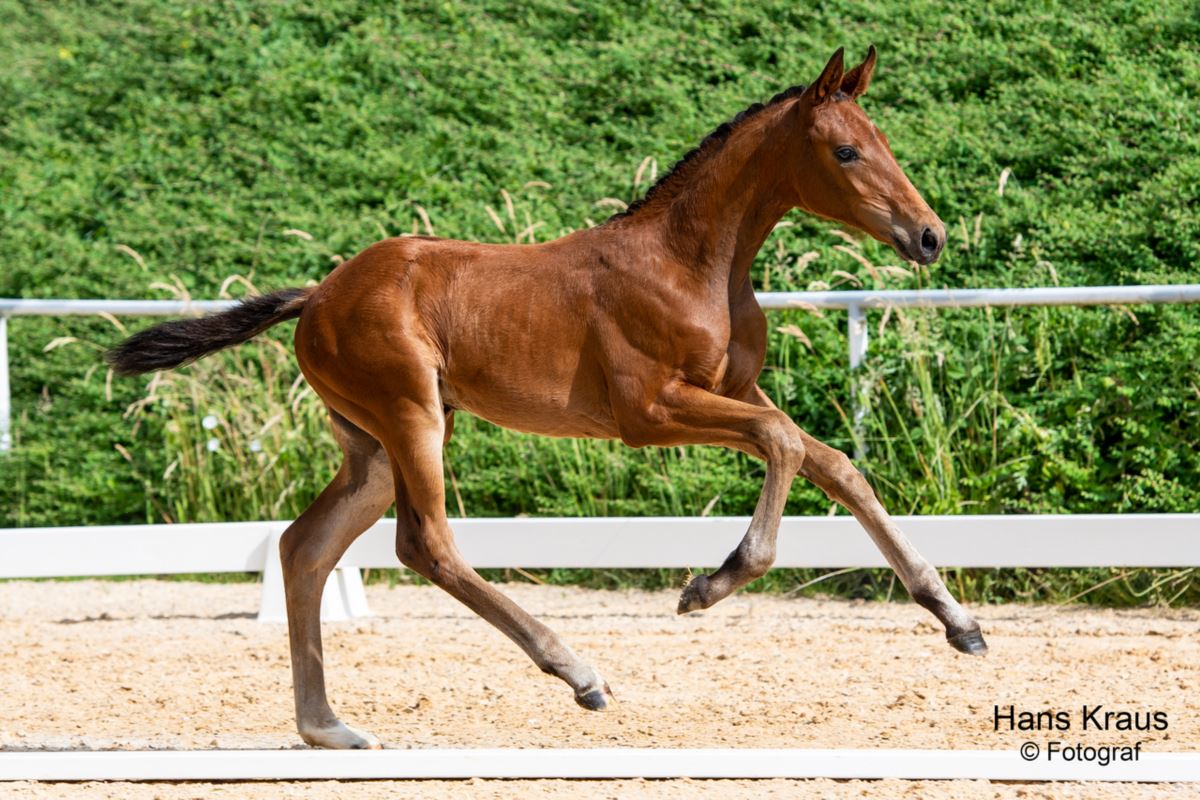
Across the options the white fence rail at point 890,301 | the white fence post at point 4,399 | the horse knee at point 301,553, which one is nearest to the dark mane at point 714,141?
the horse knee at point 301,553

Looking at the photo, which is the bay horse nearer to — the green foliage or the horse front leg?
the horse front leg

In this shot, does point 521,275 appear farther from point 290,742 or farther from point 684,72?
point 684,72

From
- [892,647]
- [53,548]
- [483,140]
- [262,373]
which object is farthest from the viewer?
[483,140]

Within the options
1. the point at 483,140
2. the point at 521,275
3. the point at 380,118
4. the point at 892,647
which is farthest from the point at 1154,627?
the point at 380,118

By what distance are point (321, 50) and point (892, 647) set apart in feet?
24.0

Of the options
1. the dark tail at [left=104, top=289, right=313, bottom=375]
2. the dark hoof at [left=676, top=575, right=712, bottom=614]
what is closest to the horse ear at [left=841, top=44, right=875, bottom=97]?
the dark hoof at [left=676, top=575, right=712, bottom=614]

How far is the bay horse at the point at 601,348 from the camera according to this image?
454 centimetres

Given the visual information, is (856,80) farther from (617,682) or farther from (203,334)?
(617,682)

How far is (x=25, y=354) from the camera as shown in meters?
10.2

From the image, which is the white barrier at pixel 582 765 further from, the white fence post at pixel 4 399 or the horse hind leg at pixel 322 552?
the white fence post at pixel 4 399

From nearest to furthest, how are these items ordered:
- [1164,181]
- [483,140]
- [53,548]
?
[53,548], [1164,181], [483,140]

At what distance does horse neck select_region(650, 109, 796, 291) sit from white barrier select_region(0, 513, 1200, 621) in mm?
2481

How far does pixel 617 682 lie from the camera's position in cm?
605

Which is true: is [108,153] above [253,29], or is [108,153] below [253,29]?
below
